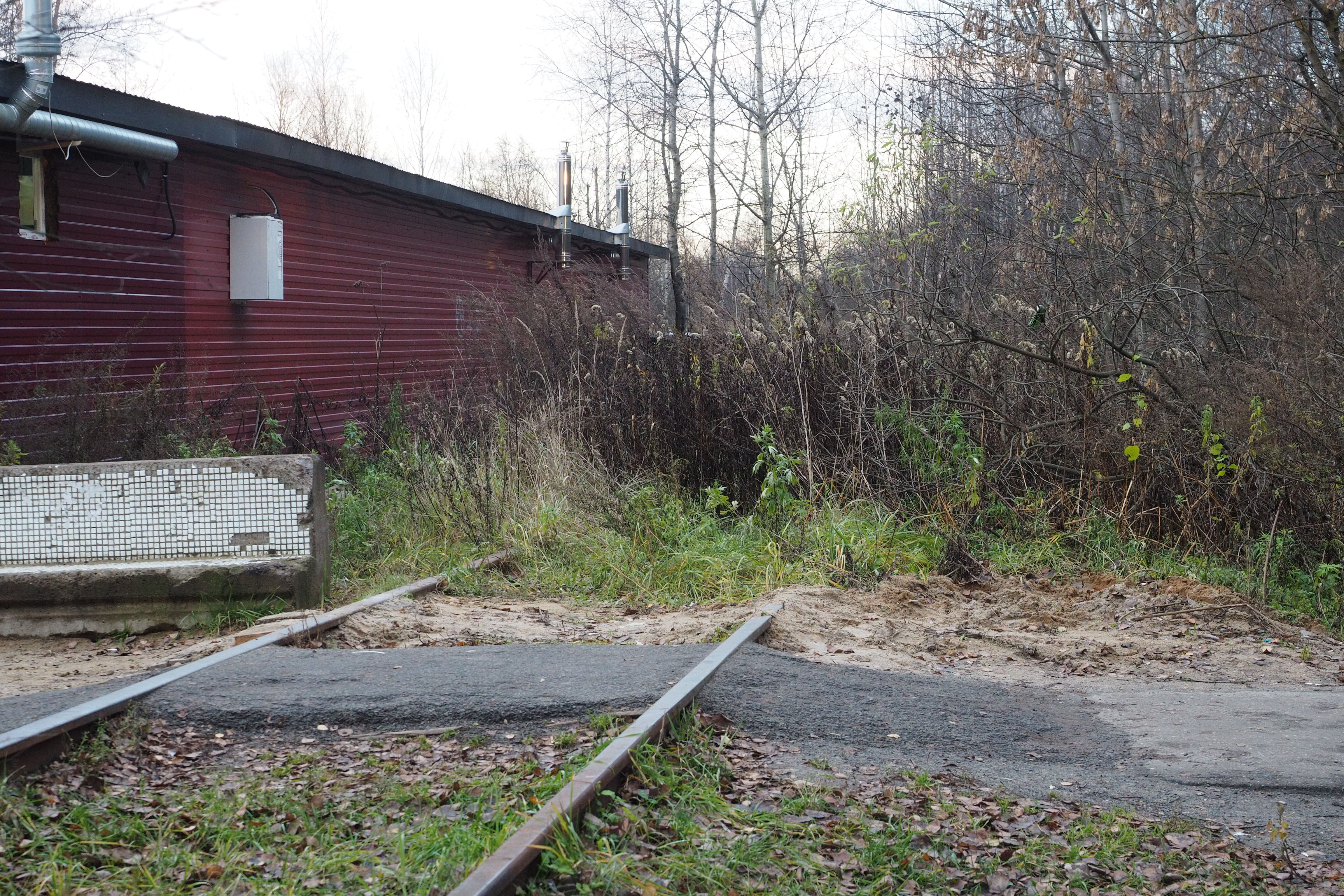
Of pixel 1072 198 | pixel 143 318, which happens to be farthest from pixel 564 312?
pixel 1072 198

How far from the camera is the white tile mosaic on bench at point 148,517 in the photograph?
693cm

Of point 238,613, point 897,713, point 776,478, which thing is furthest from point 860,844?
point 776,478

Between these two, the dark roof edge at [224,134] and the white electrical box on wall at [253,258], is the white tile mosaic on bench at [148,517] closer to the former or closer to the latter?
the dark roof edge at [224,134]

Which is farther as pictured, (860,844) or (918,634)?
(918,634)

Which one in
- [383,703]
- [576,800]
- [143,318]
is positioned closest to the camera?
[576,800]

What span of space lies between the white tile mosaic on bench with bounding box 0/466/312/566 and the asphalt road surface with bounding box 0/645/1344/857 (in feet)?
5.12

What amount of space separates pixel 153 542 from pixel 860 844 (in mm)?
5230

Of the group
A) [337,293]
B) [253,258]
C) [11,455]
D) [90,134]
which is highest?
[90,134]

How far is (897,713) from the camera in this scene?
16.1 feet

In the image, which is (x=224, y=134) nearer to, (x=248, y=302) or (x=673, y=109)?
(x=248, y=302)

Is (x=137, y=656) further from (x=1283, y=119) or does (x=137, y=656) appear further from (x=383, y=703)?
(x=1283, y=119)

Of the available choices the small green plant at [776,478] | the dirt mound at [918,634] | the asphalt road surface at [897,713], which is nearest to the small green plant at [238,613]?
the dirt mound at [918,634]

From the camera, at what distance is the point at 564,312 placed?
13508mm

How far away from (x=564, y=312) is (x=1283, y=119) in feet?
25.6
